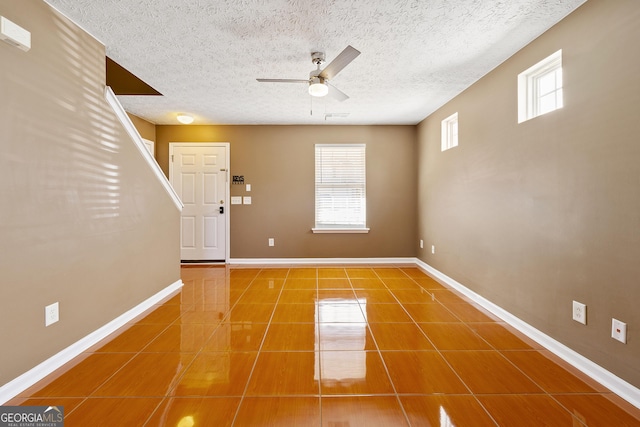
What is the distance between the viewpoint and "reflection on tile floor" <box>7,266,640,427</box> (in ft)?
5.29

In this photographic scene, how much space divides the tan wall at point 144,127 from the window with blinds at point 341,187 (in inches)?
113

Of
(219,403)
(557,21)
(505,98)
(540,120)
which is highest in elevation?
(557,21)

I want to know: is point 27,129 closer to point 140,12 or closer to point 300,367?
point 140,12

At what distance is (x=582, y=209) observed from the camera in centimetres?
209

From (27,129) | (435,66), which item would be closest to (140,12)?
(27,129)

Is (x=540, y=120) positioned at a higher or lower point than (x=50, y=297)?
higher


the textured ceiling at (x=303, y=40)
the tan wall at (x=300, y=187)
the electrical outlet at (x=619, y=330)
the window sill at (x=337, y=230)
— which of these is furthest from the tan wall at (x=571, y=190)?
the window sill at (x=337, y=230)

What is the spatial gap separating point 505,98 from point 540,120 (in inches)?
23.2

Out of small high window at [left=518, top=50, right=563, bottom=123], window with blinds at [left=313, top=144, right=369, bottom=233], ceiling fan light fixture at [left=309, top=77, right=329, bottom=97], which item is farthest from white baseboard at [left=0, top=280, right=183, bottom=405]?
small high window at [left=518, top=50, right=563, bottom=123]

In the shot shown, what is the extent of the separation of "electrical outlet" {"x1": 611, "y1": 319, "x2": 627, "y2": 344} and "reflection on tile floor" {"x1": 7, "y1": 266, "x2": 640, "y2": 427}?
0.31 m

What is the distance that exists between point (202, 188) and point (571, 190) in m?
5.07

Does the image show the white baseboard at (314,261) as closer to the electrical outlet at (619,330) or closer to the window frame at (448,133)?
the window frame at (448,133)

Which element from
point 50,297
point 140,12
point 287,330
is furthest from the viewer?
point 287,330

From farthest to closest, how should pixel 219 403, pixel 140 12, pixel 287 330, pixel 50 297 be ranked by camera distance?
pixel 287 330
pixel 140 12
pixel 50 297
pixel 219 403
